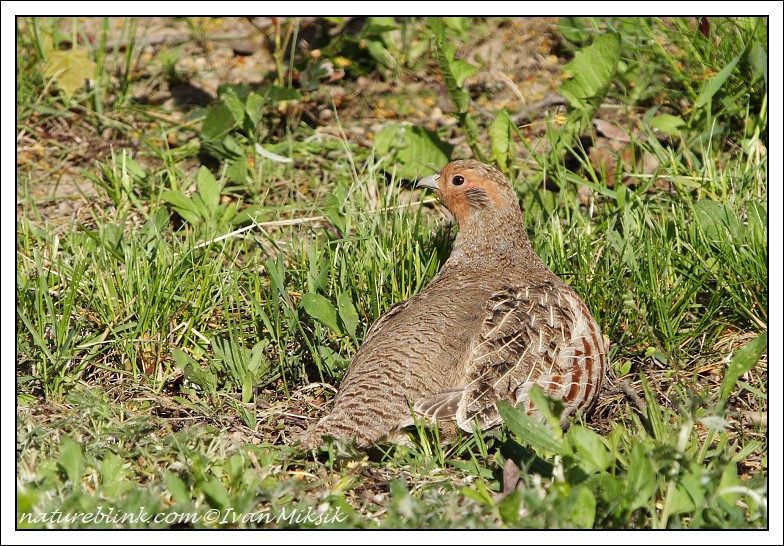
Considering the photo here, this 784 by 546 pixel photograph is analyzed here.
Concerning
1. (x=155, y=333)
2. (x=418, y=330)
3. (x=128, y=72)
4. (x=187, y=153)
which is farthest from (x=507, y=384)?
(x=128, y=72)

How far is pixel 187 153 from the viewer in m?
6.39

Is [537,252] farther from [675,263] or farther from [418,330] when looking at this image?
[418,330]

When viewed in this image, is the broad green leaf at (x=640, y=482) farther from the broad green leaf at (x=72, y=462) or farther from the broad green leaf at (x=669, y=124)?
the broad green leaf at (x=669, y=124)

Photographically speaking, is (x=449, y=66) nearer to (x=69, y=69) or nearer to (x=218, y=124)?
(x=218, y=124)

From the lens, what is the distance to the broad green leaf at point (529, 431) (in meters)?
3.44

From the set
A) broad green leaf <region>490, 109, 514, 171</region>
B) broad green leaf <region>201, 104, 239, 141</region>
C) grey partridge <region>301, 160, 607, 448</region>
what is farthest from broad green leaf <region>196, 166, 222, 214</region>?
broad green leaf <region>490, 109, 514, 171</region>

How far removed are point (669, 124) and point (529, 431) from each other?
3.22m

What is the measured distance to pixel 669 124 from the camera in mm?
5984

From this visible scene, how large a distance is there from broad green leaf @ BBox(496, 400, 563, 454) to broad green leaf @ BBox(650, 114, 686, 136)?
3082 mm

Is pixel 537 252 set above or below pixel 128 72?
below

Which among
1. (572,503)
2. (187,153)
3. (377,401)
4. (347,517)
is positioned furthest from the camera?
(187,153)

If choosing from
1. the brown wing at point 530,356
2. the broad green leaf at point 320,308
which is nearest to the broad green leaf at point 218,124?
the broad green leaf at point 320,308

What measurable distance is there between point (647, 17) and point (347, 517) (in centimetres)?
457

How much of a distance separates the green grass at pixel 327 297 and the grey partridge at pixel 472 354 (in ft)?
0.58
